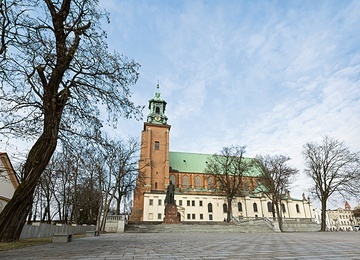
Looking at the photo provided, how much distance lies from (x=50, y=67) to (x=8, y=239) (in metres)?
6.43

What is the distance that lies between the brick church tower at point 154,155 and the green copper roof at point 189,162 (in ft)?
21.8

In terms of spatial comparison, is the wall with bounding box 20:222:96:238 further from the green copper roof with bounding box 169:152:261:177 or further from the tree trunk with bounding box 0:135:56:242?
the green copper roof with bounding box 169:152:261:177

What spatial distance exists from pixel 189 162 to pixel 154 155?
12116 millimetres

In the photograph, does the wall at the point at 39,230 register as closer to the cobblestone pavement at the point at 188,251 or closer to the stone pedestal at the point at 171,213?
the cobblestone pavement at the point at 188,251

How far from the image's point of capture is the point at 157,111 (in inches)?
2259

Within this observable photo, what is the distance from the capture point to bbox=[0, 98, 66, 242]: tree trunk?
8625mm

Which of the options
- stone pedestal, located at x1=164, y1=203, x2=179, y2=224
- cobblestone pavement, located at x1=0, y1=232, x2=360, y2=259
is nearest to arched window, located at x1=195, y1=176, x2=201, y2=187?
stone pedestal, located at x1=164, y1=203, x2=179, y2=224

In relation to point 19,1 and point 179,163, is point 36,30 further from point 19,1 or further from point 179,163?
point 179,163

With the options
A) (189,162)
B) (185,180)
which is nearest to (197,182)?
(185,180)

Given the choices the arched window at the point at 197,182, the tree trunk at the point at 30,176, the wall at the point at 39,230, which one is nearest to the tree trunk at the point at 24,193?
the tree trunk at the point at 30,176

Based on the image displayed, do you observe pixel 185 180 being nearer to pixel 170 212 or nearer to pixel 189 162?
pixel 189 162

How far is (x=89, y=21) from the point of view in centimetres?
1003

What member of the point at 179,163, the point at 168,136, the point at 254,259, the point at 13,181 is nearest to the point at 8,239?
the point at 254,259

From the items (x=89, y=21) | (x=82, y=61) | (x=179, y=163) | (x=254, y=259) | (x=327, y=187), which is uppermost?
(x=179, y=163)
